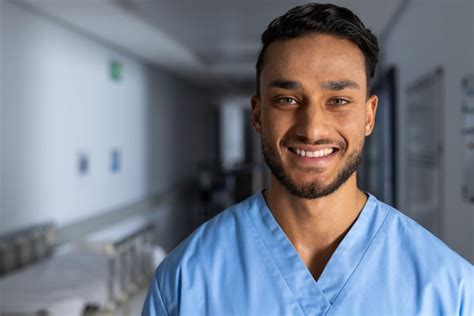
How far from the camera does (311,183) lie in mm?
785

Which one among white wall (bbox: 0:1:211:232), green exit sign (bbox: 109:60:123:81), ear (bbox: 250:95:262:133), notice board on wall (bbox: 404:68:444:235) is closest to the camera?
ear (bbox: 250:95:262:133)

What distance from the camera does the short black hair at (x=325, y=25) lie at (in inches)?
30.4

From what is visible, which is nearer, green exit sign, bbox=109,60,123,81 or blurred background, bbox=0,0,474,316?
blurred background, bbox=0,0,474,316

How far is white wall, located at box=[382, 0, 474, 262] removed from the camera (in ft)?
6.38

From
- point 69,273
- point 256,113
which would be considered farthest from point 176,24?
point 256,113

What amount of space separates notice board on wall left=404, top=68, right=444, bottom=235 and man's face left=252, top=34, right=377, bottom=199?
168 cm

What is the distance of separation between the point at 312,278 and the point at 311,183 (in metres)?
0.18

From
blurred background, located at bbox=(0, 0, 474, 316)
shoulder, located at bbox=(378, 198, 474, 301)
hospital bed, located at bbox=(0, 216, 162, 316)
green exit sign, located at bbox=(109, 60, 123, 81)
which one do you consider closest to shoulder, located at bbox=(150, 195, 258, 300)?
shoulder, located at bbox=(378, 198, 474, 301)

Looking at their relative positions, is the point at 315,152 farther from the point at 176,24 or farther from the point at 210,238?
the point at 176,24

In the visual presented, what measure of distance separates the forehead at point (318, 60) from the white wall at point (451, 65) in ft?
3.35

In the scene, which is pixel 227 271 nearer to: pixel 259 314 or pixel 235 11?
pixel 259 314

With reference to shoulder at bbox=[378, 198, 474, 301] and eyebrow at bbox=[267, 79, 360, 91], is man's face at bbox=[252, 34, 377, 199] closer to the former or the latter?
eyebrow at bbox=[267, 79, 360, 91]

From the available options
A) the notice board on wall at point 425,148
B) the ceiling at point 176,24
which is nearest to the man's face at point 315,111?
the ceiling at point 176,24

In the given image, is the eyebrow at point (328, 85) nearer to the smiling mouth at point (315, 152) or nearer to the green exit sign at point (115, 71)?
the smiling mouth at point (315, 152)
